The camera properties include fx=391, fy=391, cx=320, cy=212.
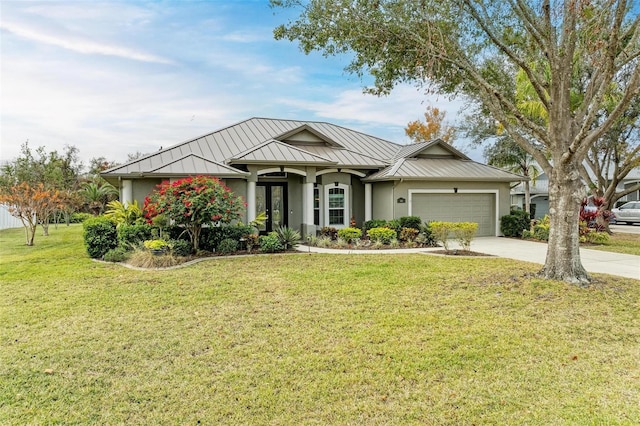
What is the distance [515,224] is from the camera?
17.4 metres

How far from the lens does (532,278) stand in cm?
831

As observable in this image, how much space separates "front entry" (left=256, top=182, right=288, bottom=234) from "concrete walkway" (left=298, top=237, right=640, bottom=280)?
314cm

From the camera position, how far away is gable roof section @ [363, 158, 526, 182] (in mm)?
16172

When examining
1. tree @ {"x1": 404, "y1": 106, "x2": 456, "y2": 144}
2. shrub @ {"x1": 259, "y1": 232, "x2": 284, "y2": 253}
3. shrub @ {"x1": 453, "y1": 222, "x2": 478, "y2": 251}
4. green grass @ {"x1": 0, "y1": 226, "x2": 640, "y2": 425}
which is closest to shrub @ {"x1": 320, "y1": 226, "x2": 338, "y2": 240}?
shrub @ {"x1": 259, "y1": 232, "x2": 284, "y2": 253}

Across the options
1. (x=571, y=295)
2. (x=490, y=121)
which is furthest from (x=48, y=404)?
(x=490, y=121)

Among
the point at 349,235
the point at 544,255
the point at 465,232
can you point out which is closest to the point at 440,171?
the point at 465,232

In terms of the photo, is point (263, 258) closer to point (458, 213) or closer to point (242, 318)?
point (242, 318)

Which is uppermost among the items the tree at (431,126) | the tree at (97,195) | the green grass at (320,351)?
the tree at (431,126)

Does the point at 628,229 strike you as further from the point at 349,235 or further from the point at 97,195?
the point at 97,195

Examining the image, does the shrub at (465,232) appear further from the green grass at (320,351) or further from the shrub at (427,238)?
the green grass at (320,351)

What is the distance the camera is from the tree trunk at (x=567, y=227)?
8.00m

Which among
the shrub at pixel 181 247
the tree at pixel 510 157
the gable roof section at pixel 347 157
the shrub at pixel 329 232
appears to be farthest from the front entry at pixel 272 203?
the tree at pixel 510 157

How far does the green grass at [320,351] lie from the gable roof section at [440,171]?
26.6 feet

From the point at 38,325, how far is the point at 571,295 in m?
8.85
